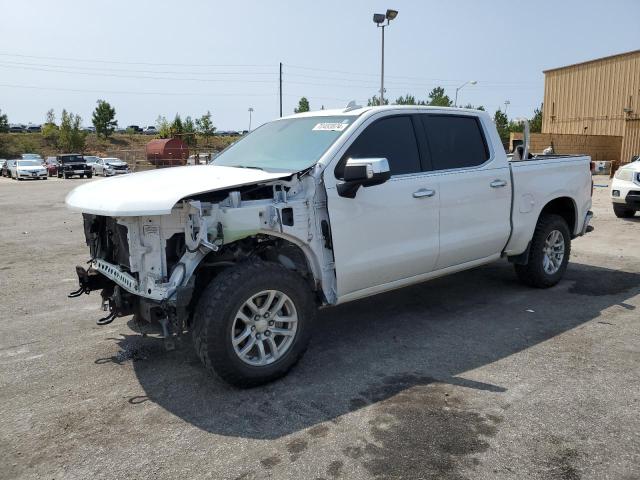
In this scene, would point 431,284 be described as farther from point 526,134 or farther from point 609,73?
point 609,73

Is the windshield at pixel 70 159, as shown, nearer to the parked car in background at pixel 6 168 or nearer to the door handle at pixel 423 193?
the parked car in background at pixel 6 168

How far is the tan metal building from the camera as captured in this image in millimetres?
34094

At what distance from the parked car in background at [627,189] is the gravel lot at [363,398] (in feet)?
19.0

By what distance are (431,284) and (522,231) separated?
1.33 meters

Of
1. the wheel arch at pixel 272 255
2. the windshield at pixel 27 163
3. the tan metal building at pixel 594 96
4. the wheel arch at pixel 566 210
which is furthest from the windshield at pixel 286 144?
the windshield at pixel 27 163

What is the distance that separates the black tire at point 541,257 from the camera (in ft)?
19.9

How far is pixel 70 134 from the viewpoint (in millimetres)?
70312

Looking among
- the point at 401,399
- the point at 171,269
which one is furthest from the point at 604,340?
the point at 171,269

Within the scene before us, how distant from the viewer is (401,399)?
12.2 ft

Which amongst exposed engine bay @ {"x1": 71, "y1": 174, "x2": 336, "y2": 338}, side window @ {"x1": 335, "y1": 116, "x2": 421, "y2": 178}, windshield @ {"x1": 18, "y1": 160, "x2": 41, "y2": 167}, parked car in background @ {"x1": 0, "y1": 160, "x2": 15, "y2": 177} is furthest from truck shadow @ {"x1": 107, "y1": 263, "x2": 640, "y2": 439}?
parked car in background @ {"x1": 0, "y1": 160, "x2": 15, "y2": 177}

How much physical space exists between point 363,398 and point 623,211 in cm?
1031

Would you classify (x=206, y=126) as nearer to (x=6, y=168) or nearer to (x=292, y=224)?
(x=6, y=168)

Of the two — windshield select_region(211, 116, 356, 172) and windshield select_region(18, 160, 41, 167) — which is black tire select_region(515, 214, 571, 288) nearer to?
windshield select_region(211, 116, 356, 172)

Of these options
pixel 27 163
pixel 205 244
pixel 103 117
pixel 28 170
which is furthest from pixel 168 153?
pixel 103 117
